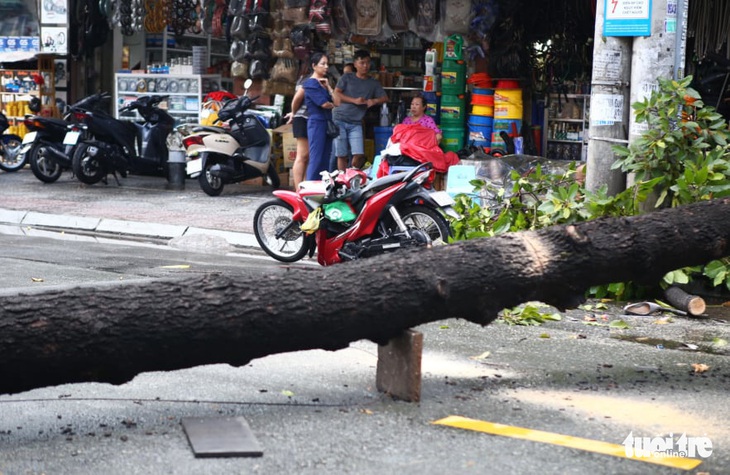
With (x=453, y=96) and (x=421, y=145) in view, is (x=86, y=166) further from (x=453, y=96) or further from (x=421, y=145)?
(x=421, y=145)

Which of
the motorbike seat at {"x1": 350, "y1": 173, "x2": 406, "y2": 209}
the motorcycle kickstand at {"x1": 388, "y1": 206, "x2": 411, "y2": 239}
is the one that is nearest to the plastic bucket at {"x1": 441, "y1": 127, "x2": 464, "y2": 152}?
the motorbike seat at {"x1": 350, "y1": 173, "x2": 406, "y2": 209}

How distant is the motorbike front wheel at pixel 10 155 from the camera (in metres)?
18.5

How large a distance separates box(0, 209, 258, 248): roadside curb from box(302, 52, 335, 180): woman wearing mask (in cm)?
241

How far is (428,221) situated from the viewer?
10133 millimetres

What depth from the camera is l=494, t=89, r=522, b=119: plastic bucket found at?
1464 centimetres

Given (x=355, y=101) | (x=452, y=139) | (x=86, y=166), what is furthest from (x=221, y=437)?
(x=86, y=166)

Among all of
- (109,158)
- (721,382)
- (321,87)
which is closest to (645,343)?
(721,382)

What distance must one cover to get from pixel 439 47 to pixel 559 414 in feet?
36.2

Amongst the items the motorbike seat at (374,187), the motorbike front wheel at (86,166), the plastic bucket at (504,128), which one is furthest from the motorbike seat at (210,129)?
the motorbike seat at (374,187)

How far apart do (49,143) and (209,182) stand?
9.21ft

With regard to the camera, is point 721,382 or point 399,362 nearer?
point 399,362

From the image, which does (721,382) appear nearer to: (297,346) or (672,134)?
(297,346)

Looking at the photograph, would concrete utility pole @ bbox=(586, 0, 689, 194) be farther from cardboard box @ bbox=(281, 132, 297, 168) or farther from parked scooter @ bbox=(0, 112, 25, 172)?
parked scooter @ bbox=(0, 112, 25, 172)

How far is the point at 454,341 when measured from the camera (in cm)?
729
